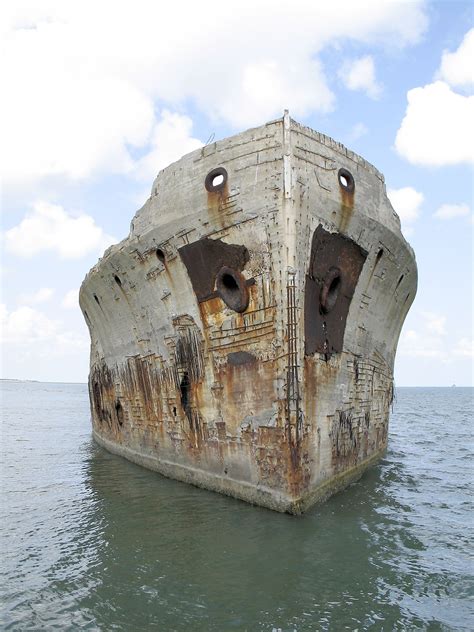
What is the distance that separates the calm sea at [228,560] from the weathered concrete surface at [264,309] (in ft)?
2.28

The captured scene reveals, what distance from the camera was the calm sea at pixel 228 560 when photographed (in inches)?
189

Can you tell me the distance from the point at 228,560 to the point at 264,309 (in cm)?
359

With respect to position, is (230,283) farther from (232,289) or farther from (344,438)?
(344,438)

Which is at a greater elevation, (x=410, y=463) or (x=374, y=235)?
(x=374, y=235)

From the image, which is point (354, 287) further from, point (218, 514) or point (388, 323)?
point (218, 514)

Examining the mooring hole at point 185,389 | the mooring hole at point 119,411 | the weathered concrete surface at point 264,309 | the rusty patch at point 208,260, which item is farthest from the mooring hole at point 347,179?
the mooring hole at point 119,411

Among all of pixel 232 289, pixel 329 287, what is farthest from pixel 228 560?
pixel 329 287

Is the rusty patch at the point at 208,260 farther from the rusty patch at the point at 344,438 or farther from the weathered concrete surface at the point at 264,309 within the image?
the rusty patch at the point at 344,438

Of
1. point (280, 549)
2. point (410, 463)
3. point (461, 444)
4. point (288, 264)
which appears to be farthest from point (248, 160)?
point (461, 444)

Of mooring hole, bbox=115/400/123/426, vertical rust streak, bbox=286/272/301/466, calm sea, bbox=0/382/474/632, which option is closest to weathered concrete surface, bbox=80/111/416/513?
vertical rust streak, bbox=286/272/301/466

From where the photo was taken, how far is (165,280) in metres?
9.32

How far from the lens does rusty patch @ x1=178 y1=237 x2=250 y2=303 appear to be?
8.20 meters

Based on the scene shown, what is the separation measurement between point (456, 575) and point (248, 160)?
6454 millimetres

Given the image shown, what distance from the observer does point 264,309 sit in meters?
7.89
